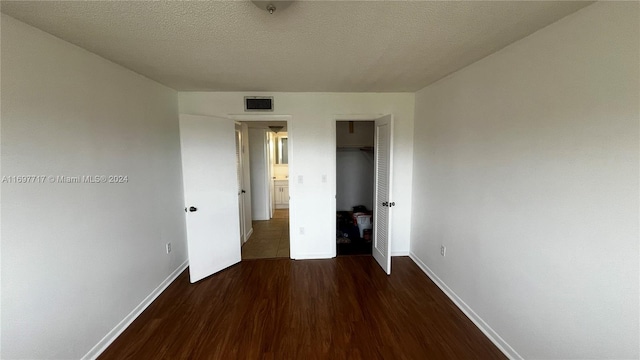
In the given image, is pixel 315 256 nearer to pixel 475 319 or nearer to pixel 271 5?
pixel 475 319

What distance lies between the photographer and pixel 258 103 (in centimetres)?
317

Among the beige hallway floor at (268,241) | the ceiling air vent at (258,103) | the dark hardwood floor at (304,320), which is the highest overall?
the ceiling air vent at (258,103)

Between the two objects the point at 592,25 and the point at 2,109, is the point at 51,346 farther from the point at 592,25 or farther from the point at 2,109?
the point at 592,25

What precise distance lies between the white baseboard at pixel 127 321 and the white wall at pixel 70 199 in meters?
0.05

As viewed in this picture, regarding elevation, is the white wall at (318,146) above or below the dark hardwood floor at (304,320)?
above

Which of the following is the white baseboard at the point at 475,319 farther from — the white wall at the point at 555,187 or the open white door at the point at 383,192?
the open white door at the point at 383,192

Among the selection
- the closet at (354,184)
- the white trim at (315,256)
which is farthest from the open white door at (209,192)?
the closet at (354,184)

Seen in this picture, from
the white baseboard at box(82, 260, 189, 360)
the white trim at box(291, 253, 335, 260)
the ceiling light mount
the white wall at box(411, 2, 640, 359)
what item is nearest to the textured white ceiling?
the ceiling light mount

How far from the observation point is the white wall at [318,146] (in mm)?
3178

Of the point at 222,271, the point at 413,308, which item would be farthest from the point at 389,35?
the point at 222,271

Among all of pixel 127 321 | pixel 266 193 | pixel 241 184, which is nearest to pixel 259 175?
pixel 266 193

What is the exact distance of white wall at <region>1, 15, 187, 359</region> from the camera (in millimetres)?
1365

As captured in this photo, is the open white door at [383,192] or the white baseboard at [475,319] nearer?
→ the white baseboard at [475,319]

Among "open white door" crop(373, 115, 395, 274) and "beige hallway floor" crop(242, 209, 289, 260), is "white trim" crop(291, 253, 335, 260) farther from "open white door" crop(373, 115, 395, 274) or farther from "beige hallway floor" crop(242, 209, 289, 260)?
"open white door" crop(373, 115, 395, 274)
